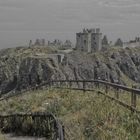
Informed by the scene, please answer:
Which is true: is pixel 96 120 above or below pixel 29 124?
above

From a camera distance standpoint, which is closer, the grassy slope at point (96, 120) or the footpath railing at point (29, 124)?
the grassy slope at point (96, 120)

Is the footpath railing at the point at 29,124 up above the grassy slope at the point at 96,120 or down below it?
below

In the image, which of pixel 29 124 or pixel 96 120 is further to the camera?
pixel 29 124

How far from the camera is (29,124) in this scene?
15.3m

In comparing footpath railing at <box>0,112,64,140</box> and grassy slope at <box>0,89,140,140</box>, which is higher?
grassy slope at <box>0,89,140,140</box>

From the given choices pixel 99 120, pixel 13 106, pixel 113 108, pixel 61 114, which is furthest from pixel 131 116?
pixel 13 106

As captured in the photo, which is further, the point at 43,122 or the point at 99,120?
the point at 43,122

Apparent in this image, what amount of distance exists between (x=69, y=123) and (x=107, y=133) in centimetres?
265

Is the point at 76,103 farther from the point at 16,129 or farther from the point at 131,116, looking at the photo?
the point at 131,116

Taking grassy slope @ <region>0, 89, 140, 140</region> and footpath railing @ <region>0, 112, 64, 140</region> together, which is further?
footpath railing @ <region>0, 112, 64, 140</region>

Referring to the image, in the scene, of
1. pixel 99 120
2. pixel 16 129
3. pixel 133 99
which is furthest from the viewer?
pixel 16 129

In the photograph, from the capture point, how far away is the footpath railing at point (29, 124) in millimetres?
14511

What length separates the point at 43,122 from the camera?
48.4 feet

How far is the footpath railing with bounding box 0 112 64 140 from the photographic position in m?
14.5
